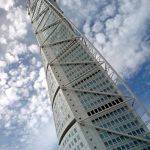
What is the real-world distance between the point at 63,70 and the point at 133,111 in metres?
25.3

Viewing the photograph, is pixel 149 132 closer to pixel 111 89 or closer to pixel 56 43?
pixel 111 89

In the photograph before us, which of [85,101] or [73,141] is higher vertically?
[85,101]

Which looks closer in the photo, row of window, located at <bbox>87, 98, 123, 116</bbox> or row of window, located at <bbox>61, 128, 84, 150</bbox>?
row of window, located at <bbox>61, 128, 84, 150</bbox>

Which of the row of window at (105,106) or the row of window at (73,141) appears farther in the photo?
the row of window at (105,106)

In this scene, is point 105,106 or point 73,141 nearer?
point 73,141

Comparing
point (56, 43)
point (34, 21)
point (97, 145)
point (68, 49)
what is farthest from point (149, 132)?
point (34, 21)

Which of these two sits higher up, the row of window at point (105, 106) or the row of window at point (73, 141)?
the row of window at point (105, 106)

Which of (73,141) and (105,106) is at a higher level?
(105,106)

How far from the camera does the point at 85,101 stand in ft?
210

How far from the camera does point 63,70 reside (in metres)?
73.9

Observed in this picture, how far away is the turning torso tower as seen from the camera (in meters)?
54.5

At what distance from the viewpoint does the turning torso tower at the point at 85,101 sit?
5450cm

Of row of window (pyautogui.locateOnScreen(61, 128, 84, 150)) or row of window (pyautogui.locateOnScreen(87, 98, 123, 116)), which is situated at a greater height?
row of window (pyautogui.locateOnScreen(87, 98, 123, 116))

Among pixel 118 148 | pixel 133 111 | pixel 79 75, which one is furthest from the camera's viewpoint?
pixel 79 75
